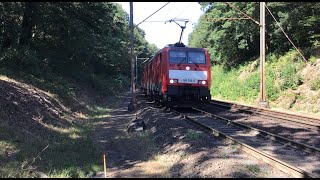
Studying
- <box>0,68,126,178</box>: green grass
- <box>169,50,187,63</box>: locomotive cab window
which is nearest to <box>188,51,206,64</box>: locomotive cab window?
<box>169,50,187,63</box>: locomotive cab window

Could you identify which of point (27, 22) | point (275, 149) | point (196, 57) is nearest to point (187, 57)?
point (196, 57)

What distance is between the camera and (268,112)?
1980cm

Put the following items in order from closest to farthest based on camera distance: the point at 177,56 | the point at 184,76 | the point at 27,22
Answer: the point at 184,76, the point at 177,56, the point at 27,22

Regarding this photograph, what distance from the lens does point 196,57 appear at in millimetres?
20469

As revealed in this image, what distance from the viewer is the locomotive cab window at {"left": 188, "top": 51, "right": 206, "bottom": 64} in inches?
801

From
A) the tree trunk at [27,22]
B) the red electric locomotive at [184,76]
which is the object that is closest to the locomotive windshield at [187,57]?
the red electric locomotive at [184,76]

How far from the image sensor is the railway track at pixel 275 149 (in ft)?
27.2

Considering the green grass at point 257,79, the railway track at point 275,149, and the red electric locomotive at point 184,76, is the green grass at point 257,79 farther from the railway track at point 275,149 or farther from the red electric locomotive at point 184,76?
the railway track at point 275,149

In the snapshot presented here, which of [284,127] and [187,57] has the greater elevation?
[187,57]

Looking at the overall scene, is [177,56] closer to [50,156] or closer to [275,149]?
[275,149]

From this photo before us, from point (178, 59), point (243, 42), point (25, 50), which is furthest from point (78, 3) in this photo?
point (243, 42)

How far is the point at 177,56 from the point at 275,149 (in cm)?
1034

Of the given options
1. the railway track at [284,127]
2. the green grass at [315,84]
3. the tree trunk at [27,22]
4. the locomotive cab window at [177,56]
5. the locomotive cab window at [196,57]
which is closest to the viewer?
the railway track at [284,127]

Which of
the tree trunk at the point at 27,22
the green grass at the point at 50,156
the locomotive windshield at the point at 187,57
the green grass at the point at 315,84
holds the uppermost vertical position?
the tree trunk at the point at 27,22
